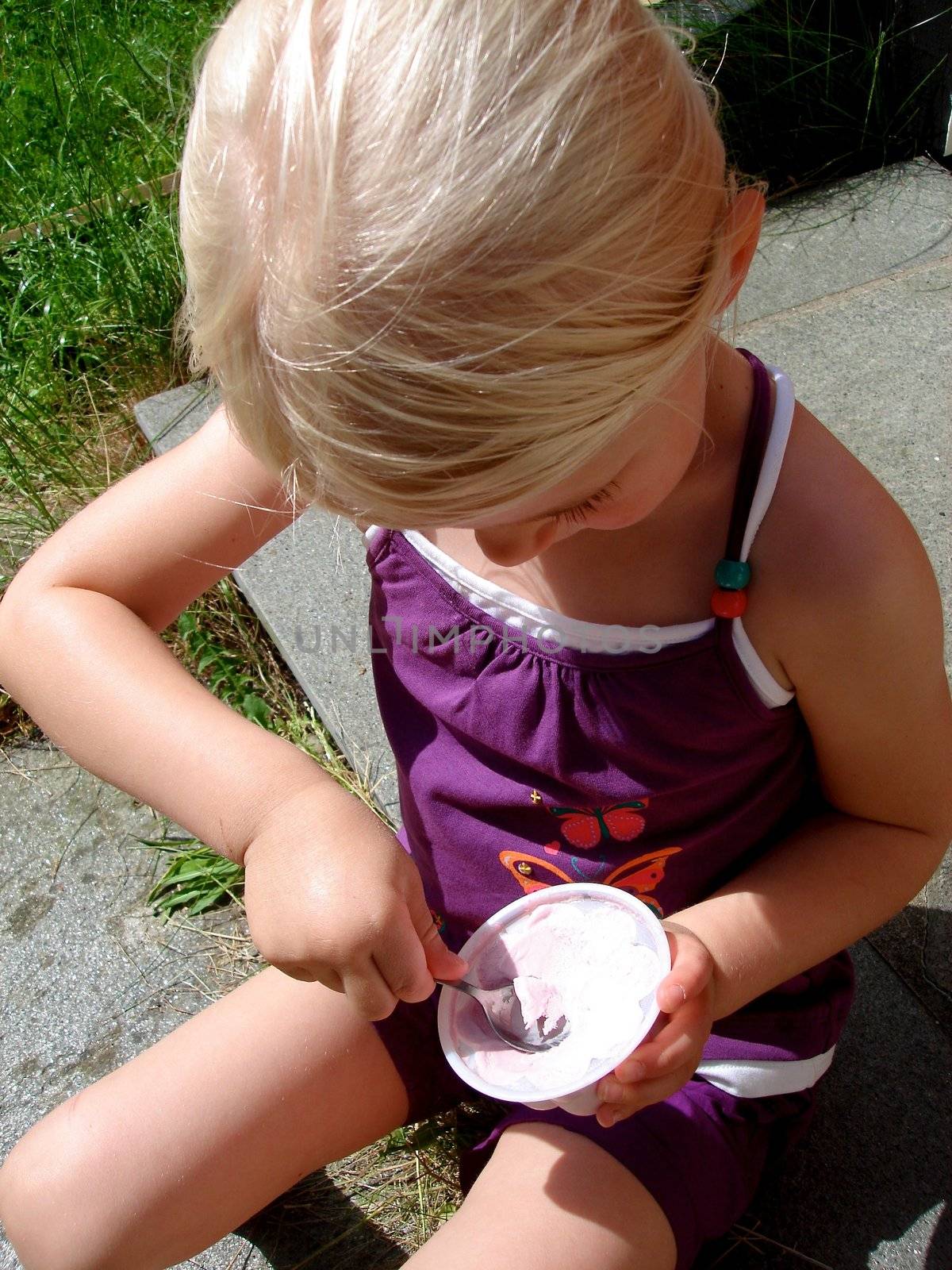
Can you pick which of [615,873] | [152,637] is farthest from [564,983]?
[152,637]

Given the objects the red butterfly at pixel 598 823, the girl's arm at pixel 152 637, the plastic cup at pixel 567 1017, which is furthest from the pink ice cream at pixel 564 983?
the girl's arm at pixel 152 637

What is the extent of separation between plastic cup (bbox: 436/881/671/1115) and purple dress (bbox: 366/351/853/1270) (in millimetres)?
123

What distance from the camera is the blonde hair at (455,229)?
0.68 meters

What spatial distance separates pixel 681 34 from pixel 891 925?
1.04 meters

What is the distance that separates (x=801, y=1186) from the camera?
1.26 m

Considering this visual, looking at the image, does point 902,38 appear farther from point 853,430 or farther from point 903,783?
point 903,783

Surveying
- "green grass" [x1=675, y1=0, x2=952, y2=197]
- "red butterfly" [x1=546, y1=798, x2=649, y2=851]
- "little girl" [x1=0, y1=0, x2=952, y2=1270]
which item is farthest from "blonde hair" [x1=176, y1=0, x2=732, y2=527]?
"green grass" [x1=675, y1=0, x2=952, y2=197]

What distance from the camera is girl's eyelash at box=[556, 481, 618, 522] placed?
2.76 feet

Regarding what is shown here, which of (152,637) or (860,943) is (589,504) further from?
(860,943)

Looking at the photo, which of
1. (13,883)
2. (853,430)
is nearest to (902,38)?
(853,430)

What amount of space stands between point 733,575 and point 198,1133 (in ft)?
2.53

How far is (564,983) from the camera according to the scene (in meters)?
1.03

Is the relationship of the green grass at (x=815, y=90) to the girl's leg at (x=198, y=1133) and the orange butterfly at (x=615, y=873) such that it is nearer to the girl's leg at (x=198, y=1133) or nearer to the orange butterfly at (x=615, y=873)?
the orange butterfly at (x=615, y=873)

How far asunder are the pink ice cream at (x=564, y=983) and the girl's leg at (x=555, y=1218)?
150 mm
